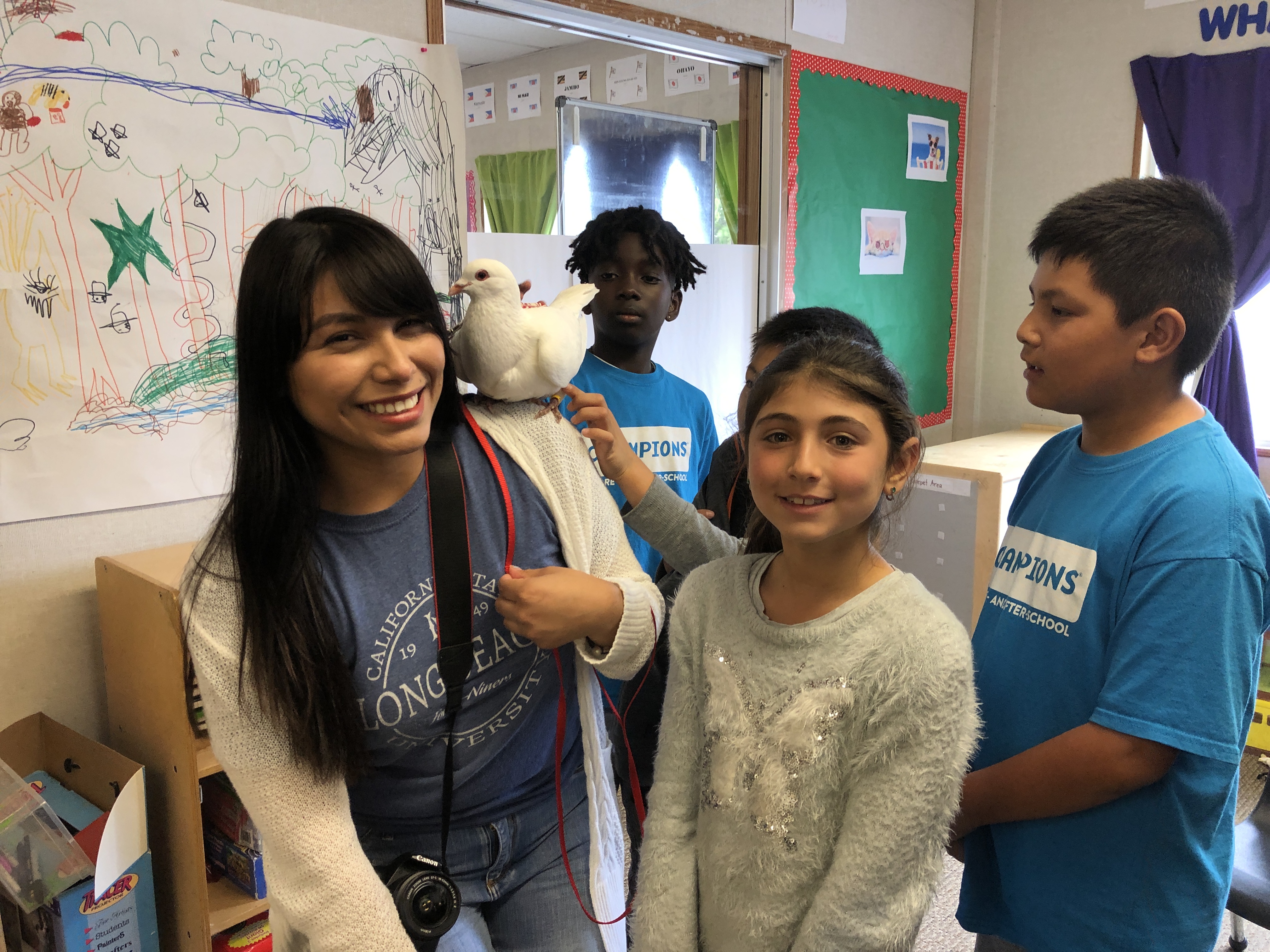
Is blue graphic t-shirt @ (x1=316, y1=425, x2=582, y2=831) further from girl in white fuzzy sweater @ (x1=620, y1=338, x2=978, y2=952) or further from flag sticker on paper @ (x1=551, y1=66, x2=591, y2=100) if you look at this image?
flag sticker on paper @ (x1=551, y1=66, x2=591, y2=100)

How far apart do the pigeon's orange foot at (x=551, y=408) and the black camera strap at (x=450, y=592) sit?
120 millimetres

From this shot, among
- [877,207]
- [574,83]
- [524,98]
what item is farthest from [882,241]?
[524,98]

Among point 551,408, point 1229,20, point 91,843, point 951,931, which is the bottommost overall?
point 951,931

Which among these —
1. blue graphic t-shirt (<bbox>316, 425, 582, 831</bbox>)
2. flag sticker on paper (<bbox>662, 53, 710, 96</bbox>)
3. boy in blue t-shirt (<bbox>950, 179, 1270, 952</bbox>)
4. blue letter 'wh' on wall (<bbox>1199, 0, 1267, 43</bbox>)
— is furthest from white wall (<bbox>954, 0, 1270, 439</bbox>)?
Answer: blue graphic t-shirt (<bbox>316, 425, 582, 831</bbox>)

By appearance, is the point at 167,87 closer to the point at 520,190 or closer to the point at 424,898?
the point at 520,190

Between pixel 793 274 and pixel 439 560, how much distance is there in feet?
8.44

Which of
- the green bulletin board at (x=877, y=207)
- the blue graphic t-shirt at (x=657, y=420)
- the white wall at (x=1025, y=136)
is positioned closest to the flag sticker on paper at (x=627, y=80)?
the green bulletin board at (x=877, y=207)

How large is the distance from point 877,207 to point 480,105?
180cm

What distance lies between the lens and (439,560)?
39.0 inches

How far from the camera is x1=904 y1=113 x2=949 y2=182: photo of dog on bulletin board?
12.0 ft

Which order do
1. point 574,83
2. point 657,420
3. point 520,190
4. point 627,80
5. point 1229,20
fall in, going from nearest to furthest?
point 657,420 < point 520,190 < point 574,83 < point 627,80 < point 1229,20

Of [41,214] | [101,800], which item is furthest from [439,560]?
[41,214]

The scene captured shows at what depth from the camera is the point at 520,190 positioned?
8.30 feet

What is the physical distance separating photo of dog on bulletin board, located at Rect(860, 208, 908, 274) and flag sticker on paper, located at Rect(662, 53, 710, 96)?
0.88 metres
